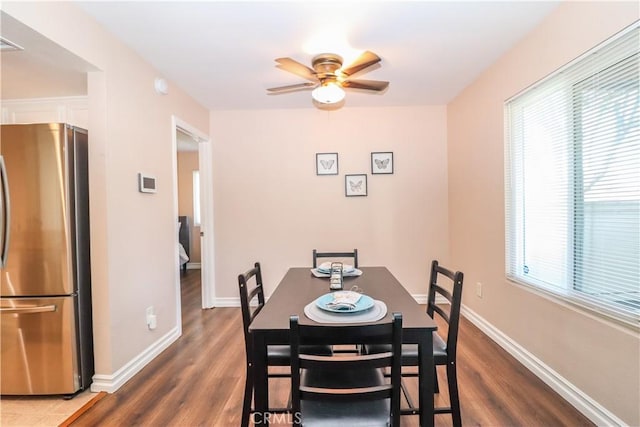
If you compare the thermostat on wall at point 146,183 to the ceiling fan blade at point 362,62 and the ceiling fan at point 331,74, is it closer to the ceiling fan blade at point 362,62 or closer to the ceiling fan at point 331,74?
the ceiling fan at point 331,74

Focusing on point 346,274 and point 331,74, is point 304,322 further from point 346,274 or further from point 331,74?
point 331,74

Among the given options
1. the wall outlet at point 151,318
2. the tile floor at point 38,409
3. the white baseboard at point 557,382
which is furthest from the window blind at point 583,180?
the tile floor at point 38,409

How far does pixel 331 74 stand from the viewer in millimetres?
2326

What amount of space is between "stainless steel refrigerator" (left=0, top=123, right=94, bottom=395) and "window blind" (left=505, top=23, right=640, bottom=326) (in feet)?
10.2

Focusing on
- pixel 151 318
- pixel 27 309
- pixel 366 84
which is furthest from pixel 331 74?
pixel 27 309

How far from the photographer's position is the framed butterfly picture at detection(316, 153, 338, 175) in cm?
383

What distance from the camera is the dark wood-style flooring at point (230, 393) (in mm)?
1788

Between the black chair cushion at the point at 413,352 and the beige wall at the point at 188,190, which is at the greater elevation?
the beige wall at the point at 188,190

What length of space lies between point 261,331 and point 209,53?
2.19 metres

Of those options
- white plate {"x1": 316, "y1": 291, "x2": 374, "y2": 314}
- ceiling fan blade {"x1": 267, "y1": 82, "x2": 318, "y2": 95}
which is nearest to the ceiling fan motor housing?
ceiling fan blade {"x1": 267, "y1": 82, "x2": 318, "y2": 95}

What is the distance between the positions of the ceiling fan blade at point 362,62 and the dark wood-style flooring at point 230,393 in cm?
224

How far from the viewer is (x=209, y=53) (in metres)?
2.47

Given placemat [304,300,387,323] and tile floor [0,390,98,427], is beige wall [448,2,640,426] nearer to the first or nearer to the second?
placemat [304,300,387,323]

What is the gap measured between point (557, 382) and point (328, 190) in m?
2.68
